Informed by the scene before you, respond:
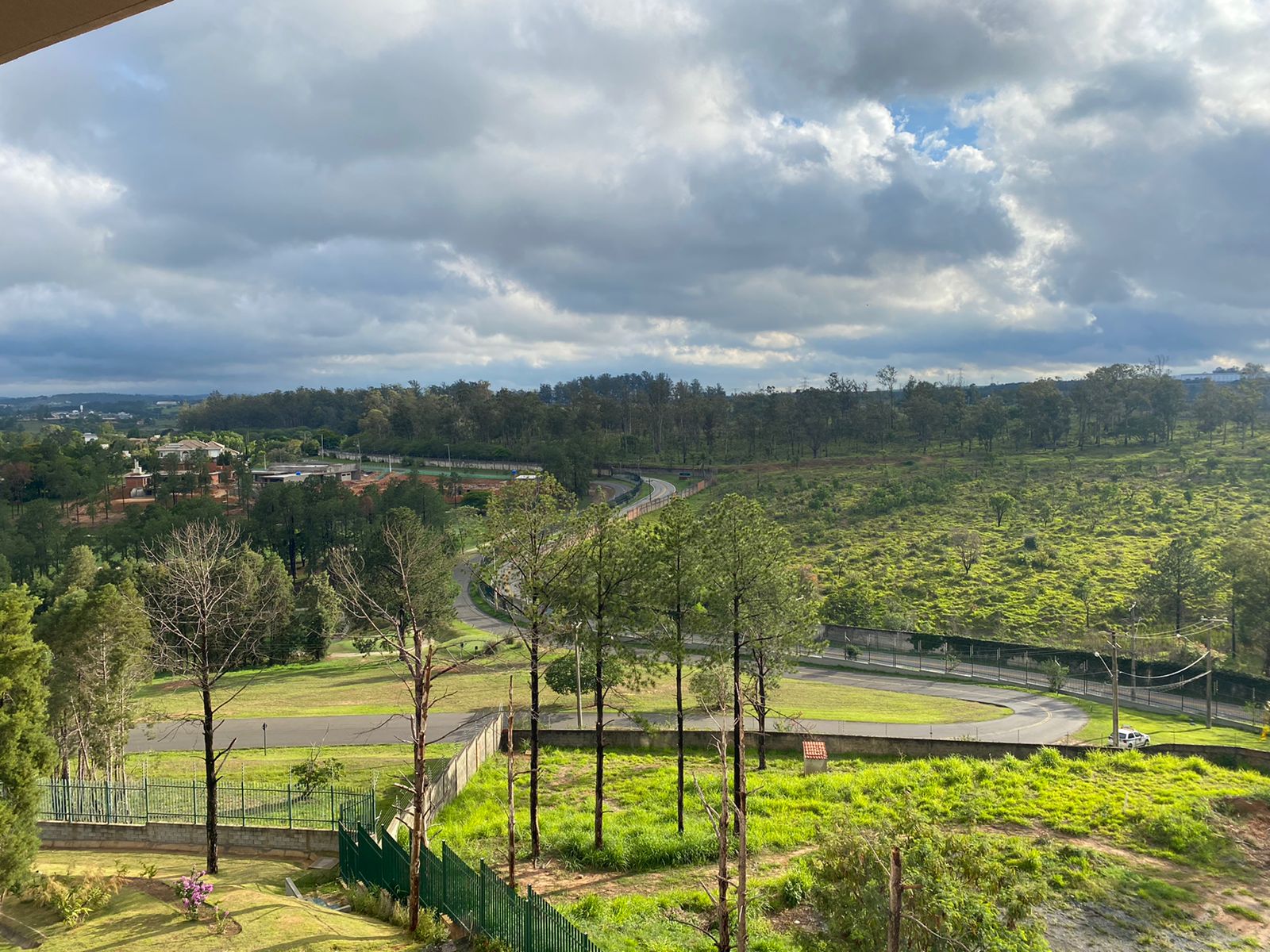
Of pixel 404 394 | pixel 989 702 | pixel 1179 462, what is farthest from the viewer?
pixel 404 394

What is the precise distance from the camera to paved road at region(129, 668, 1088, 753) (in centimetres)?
3158

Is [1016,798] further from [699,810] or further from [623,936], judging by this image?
[623,936]

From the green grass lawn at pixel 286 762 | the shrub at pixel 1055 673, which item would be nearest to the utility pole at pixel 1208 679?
the shrub at pixel 1055 673

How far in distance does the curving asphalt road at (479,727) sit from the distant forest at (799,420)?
56.7m

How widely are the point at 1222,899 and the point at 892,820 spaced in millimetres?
6940

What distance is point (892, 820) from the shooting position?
67.9 feet

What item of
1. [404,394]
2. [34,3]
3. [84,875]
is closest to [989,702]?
[84,875]

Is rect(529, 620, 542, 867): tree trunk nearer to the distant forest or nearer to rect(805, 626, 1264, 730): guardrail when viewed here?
rect(805, 626, 1264, 730): guardrail

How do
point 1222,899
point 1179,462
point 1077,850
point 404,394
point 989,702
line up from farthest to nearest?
point 404,394 → point 1179,462 → point 989,702 → point 1077,850 → point 1222,899

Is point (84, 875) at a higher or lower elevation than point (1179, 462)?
lower

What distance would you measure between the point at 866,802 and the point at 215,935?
54.5 feet

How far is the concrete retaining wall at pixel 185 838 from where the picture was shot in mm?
19266

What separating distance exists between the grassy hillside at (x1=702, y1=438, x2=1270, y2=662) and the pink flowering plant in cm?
4558

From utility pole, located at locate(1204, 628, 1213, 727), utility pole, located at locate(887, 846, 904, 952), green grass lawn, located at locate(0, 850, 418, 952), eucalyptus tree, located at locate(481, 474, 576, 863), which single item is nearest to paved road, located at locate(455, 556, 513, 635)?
eucalyptus tree, located at locate(481, 474, 576, 863)
